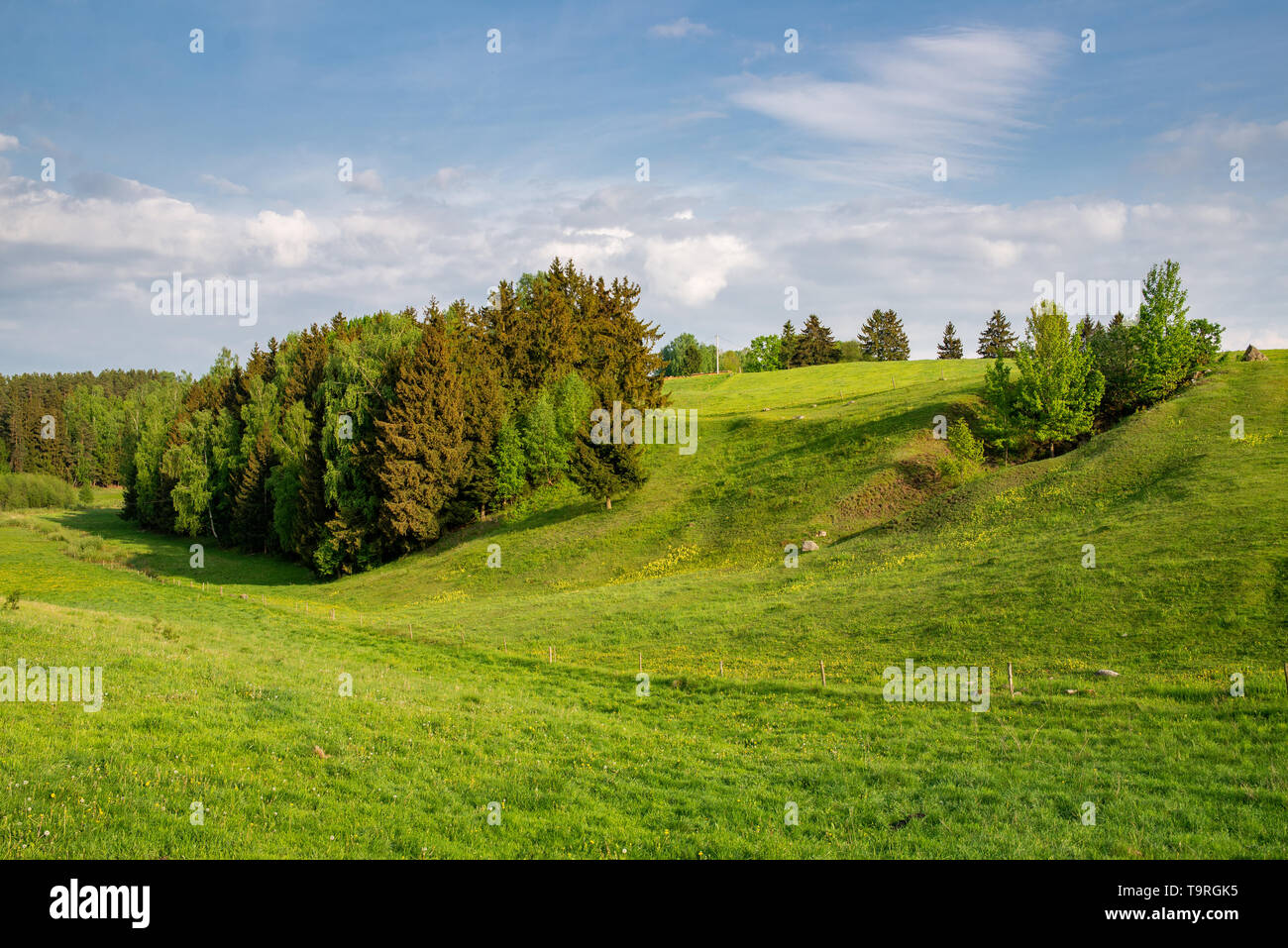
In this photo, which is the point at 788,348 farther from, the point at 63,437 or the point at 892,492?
the point at 63,437

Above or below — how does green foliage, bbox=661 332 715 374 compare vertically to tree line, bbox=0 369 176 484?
above

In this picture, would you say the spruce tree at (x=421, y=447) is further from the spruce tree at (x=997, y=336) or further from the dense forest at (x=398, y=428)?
the spruce tree at (x=997, y=336)

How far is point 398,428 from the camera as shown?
60.1 metres

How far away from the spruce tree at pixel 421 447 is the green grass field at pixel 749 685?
6.34m

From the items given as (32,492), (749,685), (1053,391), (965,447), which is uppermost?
(1053,391)

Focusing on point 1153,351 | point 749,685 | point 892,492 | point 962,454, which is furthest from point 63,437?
point 1153,351

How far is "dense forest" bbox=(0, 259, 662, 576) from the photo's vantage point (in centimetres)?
6097

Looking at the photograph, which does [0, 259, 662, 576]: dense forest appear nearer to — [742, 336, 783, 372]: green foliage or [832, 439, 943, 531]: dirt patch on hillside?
[832, 439, 943, 531]: dirt patch on hillside

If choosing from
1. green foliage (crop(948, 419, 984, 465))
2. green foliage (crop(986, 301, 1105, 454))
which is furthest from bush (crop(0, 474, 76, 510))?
green foliage (crop(986, 301, 1105, 454))

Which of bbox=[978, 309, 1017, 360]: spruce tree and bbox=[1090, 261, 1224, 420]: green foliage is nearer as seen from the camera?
bbox=[1090, 261, 1224, 420]: green foliage

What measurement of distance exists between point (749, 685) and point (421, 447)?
44.1m

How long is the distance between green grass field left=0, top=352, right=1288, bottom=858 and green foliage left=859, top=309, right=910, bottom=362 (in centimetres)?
7622

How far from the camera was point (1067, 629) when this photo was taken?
979 inches
